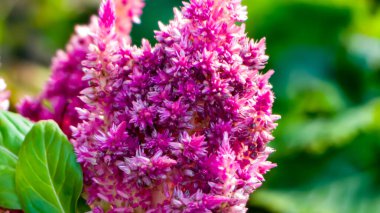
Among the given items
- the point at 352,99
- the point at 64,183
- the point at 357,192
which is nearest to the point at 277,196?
the point at 357,192

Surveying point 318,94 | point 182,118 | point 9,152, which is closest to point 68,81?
point 9,152

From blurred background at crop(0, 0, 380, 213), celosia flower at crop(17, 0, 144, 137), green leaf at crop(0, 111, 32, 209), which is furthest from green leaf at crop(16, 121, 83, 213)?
blurred background at crop(0, 0, 380, 213)

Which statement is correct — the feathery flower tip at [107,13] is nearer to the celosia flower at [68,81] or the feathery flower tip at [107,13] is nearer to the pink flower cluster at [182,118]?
the pink flower cluster at [182,118]

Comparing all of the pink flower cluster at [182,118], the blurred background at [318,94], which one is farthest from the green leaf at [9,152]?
the blurred background at [318,94]

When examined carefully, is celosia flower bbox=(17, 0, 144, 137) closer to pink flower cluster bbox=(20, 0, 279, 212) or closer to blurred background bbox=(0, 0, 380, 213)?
pink flower cluster bbox=(20, 0, 279, 212)

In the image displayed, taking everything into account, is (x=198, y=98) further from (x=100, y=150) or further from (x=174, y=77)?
(x=100, y=150)
